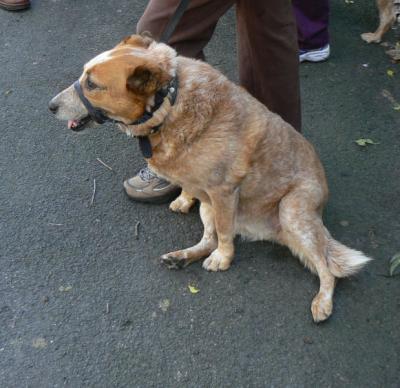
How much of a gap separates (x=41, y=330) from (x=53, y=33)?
11.9ft

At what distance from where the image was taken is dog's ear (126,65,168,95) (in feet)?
7.92

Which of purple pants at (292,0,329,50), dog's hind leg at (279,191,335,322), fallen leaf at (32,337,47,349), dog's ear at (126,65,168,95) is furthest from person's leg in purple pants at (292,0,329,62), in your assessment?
fallen leaf at (32,337,47,349)

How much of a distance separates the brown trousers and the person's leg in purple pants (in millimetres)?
1493

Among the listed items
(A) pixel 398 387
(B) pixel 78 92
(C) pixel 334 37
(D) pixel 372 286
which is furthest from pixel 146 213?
(C) pixel 334 37

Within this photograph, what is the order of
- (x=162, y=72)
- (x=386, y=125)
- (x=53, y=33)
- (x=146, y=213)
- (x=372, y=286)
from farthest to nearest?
1. (x=53, y=33)
2. (x=386, y=125)
3. (x=146, y=213)
4. (x=372, y=286)
5. (x=162, y=72)

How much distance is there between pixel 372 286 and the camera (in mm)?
3146

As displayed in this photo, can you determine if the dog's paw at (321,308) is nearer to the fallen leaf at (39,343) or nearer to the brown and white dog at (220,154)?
the brown and white dog at (220,154)

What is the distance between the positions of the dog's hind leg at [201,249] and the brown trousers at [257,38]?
1.00 metres

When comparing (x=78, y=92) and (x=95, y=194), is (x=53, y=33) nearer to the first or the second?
(x=95, y=194)

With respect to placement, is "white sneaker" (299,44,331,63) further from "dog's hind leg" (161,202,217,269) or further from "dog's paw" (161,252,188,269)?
"dog's paw" (161,252,188,269)

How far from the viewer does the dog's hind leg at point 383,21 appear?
5.20 m

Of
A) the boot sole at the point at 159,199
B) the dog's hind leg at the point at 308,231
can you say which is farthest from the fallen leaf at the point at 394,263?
the boot sole at the point at 159,199

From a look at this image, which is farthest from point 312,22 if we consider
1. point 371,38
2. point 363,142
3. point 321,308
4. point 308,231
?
point 321,308

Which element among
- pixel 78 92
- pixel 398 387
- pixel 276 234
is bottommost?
pixel 398 387
